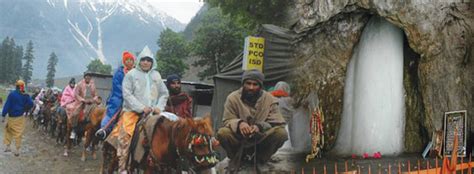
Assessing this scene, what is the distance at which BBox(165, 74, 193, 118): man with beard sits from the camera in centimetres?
489

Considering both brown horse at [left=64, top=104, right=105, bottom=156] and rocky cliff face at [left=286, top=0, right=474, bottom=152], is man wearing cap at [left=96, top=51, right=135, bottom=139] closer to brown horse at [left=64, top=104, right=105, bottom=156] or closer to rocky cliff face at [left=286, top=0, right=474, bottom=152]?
rocky cliff face at [left=286, top=0, right=474, bottom=152]

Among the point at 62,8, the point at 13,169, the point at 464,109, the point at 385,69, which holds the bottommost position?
the point at 13,169

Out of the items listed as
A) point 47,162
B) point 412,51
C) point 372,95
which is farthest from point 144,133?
point 412,51

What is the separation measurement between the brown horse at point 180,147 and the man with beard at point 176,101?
0.51 m

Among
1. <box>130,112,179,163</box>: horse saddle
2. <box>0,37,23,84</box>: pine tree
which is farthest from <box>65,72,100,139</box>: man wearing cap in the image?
<box>0,37,23,84</box>: pine tree

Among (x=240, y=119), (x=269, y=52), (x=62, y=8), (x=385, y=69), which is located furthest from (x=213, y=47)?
(x=62, y=8)

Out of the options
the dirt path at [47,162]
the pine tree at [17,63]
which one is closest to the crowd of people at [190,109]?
the dirt path at [47,162]

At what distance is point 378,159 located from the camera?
682 centimetres

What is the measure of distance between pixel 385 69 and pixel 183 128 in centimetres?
433

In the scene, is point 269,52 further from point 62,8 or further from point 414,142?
point 62,8

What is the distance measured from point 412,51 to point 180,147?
4898 mm

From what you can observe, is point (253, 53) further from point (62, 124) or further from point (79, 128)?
point (62, 124)

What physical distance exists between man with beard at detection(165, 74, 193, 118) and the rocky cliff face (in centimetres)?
180

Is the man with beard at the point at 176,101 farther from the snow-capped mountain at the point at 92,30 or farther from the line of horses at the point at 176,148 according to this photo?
the snow-capped mountain at the point at 92,30
